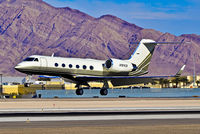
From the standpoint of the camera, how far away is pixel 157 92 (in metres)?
90.8

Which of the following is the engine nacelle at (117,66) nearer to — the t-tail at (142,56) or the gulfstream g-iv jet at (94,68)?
the gulfstream g-iv jet at (94,68)

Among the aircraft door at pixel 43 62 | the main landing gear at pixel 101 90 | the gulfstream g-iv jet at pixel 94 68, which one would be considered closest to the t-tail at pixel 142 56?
the gulfstream g-iv jet at pixel 94 68

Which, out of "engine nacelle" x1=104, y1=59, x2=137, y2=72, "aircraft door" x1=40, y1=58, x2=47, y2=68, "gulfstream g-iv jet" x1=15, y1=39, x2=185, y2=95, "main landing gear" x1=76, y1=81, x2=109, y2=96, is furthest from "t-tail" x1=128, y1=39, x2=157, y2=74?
"aircraft door" x1=40, y1=58, x2=47, y2=68

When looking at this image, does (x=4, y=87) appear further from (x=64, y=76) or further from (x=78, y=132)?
(x=78, y=132)

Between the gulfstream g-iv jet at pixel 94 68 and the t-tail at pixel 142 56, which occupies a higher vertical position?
the t-tail at pixel 142 56

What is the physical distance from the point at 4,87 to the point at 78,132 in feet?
471

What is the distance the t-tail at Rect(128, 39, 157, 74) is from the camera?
63.6 m

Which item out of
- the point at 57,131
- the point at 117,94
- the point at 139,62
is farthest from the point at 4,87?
the point at 57,131

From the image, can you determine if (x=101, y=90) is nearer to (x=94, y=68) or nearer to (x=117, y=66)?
(x=94, y=68)

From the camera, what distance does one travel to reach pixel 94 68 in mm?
58094

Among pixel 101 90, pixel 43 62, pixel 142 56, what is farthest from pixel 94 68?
pixel 142 56

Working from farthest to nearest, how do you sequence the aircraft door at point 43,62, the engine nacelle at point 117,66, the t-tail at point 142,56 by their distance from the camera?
the t-tail at point 142,56 < the engine nacelle at point 117,66 < the aircraft door at point 43,62

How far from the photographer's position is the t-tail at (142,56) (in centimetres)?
6362

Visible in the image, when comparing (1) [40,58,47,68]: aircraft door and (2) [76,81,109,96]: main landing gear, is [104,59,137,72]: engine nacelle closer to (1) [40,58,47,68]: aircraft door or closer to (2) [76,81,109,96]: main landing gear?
(2) [76,81,109,96]: main landing gear
